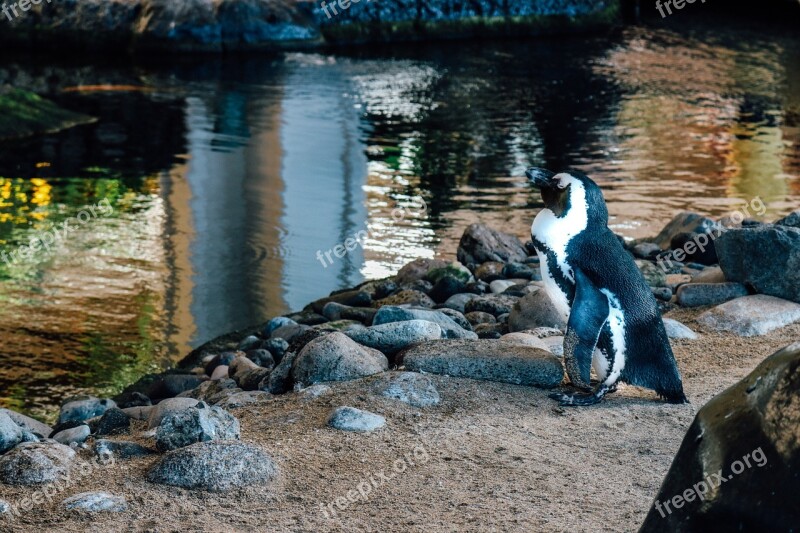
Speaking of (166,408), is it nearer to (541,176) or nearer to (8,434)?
(8,434)

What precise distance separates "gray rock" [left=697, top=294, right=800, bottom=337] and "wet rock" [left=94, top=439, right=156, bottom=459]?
322 centimetres

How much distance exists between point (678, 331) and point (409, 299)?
2256mm

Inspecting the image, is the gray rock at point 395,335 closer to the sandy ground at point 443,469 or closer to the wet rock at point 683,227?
the sandy ground at point 443,469

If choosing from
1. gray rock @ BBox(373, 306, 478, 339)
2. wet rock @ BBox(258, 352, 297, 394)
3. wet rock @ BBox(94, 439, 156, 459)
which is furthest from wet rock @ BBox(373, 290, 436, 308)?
wet rock @ BBox(94, 439, 156, 459)

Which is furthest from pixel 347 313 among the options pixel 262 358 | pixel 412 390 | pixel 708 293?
pixel 412 390

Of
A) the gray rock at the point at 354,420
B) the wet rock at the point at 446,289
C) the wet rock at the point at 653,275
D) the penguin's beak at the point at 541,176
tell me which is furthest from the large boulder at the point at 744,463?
the wet rock at the point at 446,289

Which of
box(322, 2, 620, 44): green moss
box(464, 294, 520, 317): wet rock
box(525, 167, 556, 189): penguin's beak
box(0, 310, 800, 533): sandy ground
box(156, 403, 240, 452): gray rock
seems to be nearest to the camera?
box(0, 310, 800, 533): sandy ground

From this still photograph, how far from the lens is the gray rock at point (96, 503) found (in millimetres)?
3650

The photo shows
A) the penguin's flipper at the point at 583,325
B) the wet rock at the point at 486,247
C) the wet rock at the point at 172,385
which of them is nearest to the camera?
the penguin's flipper at the point at 583,325

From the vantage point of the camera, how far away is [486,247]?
355 inches

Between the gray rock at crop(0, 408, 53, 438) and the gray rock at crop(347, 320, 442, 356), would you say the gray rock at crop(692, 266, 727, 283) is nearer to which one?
the gray rock at crop(347, 320, 442, 356)

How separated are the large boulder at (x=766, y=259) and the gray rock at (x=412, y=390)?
8.20 ft

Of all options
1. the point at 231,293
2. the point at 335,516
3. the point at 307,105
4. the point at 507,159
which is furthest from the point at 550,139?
the point at 335,516

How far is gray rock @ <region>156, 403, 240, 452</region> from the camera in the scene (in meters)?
4.24
